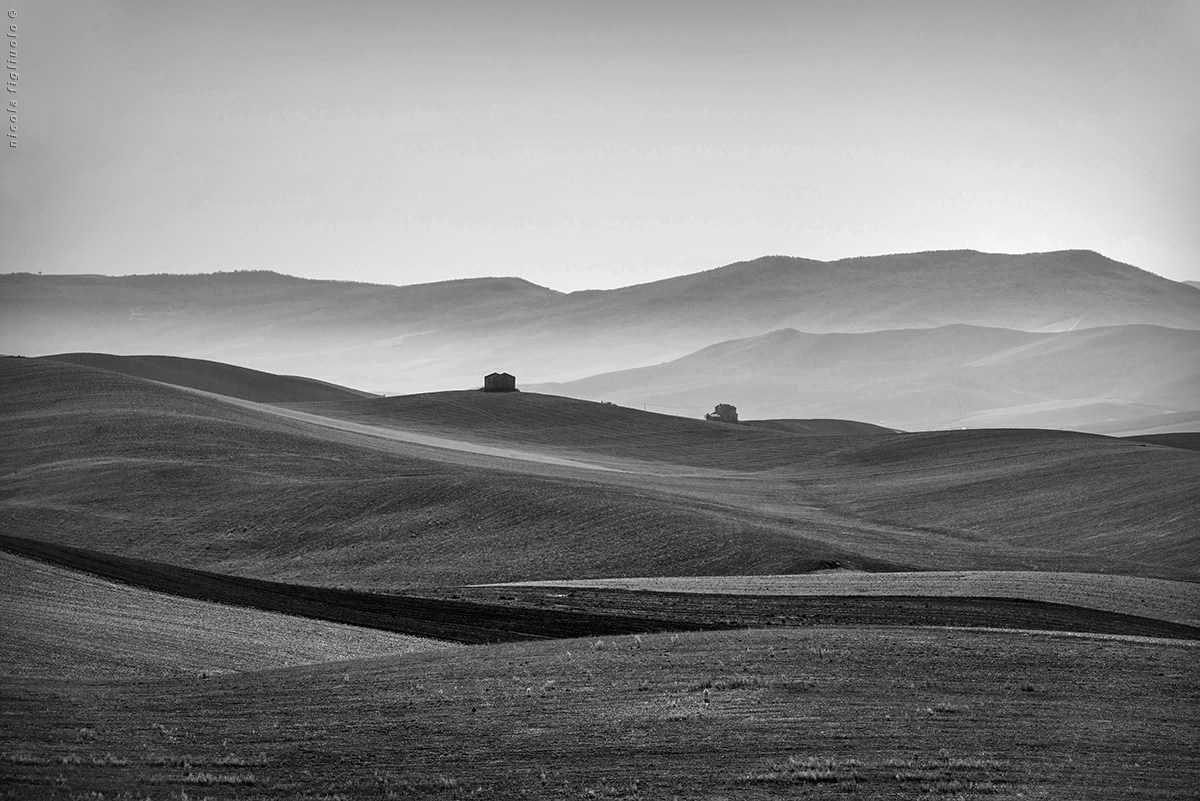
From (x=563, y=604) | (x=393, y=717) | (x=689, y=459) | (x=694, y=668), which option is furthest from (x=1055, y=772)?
(x=689, y=459)

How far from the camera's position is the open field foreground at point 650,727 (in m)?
15.9

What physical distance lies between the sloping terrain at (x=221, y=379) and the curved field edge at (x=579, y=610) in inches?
3965

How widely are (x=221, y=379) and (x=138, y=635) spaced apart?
120915mm

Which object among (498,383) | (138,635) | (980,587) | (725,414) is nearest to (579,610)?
(138,635)

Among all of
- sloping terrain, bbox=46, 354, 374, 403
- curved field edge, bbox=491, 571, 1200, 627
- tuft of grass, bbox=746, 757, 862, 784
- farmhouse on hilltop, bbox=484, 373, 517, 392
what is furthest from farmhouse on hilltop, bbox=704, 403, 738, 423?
tuft of grass, bbox=746, 757, 862, 784

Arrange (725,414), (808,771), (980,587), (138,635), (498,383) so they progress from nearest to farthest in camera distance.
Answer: (808,771)
(138,635)
(980,587)
(498,383)
(725,414)

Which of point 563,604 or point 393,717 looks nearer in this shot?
point 393,717

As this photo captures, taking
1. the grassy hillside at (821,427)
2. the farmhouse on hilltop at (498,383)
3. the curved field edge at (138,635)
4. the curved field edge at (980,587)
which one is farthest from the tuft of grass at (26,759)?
the grassy hillside at (821,427)

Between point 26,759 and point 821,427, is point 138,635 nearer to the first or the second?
point 26,759

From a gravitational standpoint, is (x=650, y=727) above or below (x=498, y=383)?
below

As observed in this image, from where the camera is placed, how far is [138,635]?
25.4 meters

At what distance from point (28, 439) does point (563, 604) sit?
42701 mm

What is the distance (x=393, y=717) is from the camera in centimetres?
1880

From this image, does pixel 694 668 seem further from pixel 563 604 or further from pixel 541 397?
pixel 541 397
